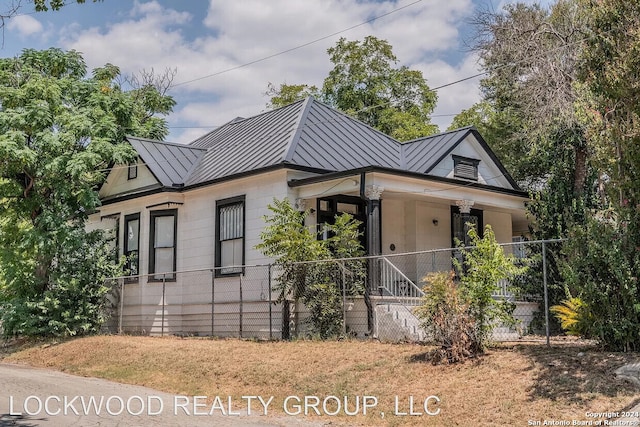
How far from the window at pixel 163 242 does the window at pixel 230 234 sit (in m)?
2.13

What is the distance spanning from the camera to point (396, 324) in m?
14.2

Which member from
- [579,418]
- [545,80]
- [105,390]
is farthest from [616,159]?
[105,390]

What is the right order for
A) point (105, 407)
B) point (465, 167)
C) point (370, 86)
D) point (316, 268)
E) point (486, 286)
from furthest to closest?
1. point (370, 86)
2. point (465, 167)
3. point (316, 268)
4. point (486, 286)
5. point (105, 407)

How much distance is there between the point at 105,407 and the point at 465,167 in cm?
1341

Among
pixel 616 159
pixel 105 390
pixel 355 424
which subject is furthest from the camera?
pixel 105 390

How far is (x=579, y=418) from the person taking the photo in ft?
27.3

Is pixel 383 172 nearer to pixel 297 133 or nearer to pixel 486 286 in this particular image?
pixel 297 133

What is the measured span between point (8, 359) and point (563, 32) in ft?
55.1

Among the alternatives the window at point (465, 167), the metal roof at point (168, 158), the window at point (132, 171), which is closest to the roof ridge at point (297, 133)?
the metal roof at point (168, 158)

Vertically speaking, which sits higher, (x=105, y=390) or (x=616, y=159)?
(x=616, y=159)

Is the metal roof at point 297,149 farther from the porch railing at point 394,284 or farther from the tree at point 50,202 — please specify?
the porch railing at point 394,284

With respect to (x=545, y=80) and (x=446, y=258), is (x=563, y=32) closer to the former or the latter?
(x=545, y=80)

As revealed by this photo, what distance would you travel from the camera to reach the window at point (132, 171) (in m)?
22.2

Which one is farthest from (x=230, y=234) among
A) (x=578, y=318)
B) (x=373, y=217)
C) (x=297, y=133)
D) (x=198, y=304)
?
(x=578, y=318)
